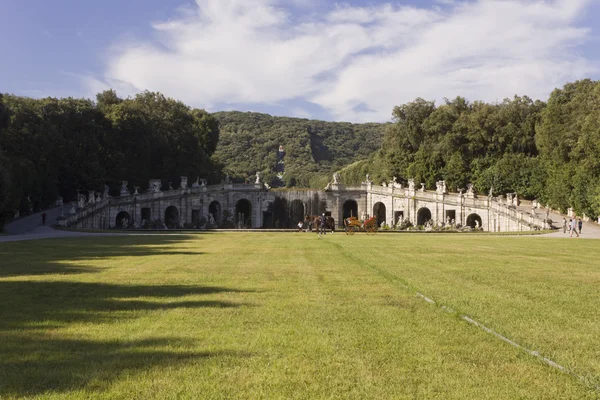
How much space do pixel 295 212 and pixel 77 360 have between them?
8073 centimetres

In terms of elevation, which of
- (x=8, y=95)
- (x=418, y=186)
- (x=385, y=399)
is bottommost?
(x=385, y=399)

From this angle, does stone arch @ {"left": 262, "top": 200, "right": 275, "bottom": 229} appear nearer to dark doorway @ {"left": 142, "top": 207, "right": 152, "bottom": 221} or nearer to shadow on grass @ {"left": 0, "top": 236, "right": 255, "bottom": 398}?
dark doorway @ {"left": 142, "top": 207, "right": 152, "bottom": 221}

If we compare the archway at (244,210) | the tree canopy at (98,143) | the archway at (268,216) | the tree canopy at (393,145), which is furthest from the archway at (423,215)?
the tree canopy at (98,143)

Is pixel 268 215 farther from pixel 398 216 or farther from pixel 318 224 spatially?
pixel 318 224

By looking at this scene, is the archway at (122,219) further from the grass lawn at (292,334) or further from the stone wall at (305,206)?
the grass lawn at (292,334)

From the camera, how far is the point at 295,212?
88688 millimetres

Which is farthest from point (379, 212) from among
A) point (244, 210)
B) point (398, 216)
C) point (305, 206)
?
point (244, 210)

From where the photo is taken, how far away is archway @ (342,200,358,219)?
91438 mm

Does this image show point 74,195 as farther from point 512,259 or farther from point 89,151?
point 512,259

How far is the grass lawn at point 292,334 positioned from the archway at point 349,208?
72.7 metres

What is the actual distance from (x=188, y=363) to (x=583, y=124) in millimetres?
68495

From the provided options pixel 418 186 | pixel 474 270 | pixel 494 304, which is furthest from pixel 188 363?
pixel 418 186

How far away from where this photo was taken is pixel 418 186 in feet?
310

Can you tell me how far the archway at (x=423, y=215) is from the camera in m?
83.9
